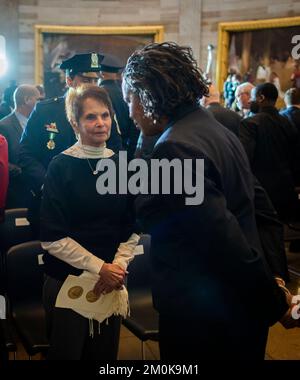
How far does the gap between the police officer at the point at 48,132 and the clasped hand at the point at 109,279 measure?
1.14m

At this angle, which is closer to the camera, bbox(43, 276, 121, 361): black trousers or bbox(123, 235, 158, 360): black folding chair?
bbox(43, 276, 121, 361): black trousers

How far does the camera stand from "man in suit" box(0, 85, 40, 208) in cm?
435

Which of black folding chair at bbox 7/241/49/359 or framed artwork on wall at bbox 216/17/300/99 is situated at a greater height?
framed artwork on wall at bbox 216/17/300/99

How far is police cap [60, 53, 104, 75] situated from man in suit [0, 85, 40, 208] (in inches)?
40.2

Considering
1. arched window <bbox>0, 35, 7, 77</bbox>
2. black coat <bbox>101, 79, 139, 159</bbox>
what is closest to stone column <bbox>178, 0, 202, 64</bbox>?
arched window <bbox>0, 35, 7, 77</bbox>

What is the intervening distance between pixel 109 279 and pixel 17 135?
2814 mm

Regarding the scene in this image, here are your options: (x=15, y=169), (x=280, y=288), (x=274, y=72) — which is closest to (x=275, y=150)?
(x=15, y=169)

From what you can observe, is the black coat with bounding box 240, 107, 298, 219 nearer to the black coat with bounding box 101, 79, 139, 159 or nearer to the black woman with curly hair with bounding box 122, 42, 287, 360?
the black coat with bounding box 101, 79, 139, 159

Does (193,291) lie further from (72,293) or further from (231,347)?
(72,293)

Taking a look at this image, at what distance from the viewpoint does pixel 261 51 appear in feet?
31.1

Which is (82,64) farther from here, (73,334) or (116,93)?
(73,334)

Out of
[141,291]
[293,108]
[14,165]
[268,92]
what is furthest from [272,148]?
[14,165]

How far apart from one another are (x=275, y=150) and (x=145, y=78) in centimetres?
338

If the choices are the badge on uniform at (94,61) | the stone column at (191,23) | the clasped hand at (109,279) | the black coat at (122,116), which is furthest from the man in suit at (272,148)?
the stone column at (191,23)
